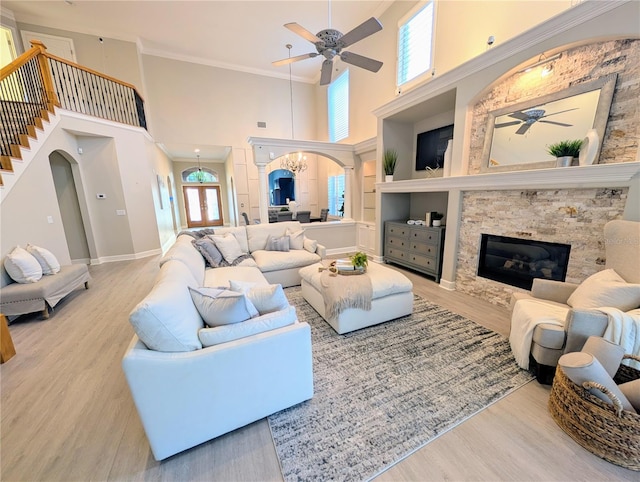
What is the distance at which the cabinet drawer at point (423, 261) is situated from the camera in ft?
13.1

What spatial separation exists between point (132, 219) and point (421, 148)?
6.65 meters

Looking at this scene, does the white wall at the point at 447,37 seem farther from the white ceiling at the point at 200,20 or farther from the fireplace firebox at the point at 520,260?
the fireplace firebox at the point at 520,260

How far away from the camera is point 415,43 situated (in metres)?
4.77

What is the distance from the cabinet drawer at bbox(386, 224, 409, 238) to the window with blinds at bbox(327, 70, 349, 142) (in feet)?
12.2

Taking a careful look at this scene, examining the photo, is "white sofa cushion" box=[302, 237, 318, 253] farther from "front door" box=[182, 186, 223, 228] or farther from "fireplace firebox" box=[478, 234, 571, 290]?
"front door" box=[182, 186, 223, 228]

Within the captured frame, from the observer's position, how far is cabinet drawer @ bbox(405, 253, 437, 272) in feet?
13.1

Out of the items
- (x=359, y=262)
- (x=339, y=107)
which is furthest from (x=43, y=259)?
(x=339, y=107)

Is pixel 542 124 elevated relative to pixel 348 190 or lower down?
elevated

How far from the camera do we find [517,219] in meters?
2.95

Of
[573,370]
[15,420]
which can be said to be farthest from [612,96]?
[15,420]

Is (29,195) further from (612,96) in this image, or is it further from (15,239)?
(612,96)

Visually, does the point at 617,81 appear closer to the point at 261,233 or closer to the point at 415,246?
the point at 415,246

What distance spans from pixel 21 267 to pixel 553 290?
605 centimetres

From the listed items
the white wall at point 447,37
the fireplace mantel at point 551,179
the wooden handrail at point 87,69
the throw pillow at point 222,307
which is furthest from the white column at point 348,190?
the wooden handrail at point 87,69
